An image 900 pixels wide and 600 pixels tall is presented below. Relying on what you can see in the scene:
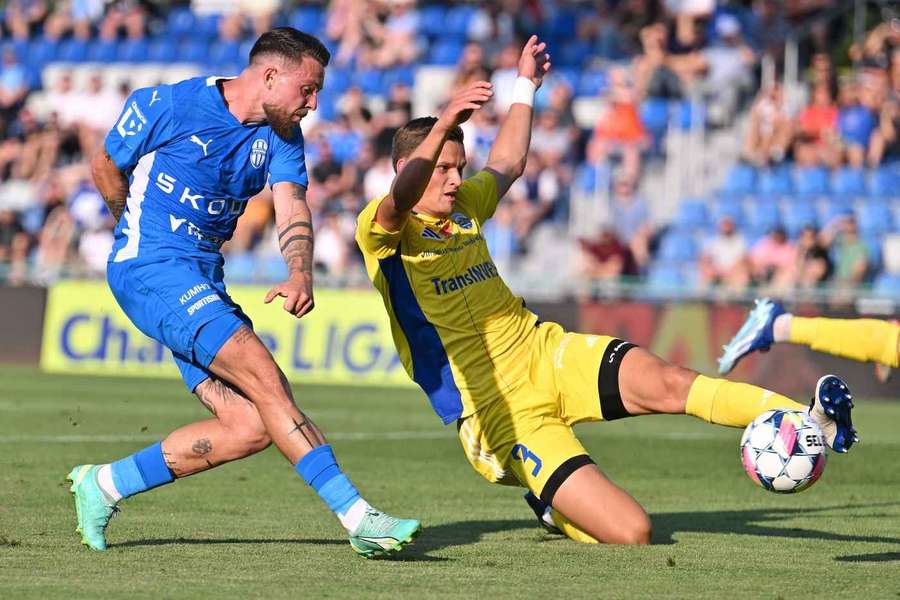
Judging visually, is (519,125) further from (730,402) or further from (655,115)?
(655,115)

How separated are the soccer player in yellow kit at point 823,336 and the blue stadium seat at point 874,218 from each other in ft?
35.8

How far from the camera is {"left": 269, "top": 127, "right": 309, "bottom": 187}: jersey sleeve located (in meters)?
7.19

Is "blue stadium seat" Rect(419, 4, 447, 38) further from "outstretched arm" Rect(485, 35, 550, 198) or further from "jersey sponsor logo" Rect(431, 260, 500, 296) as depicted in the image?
"jersey sponsor logo" Rect(431, 260, 500, 296)

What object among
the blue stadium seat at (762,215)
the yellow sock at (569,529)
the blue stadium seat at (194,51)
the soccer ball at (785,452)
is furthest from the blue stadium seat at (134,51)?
the soccer ball at (785,452)

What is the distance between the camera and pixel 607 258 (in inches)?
787

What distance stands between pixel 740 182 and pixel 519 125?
13.4 metres

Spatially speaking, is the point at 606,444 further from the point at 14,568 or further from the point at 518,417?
the point at 14,568

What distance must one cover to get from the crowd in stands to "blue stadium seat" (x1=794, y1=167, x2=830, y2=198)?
0.14ft

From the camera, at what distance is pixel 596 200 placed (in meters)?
21.8

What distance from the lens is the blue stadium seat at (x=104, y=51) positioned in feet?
94.3

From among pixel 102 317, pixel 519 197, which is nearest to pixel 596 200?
pixel 519 197

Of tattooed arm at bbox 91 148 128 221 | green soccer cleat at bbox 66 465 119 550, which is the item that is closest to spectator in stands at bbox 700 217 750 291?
tattooed arm at bbox 91 148 128 221

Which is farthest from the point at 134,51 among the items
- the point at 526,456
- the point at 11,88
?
the point at 526,456

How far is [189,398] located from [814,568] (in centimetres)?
1114
